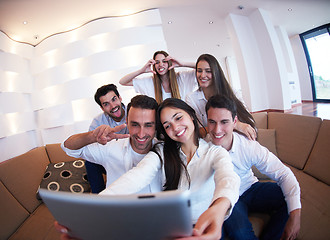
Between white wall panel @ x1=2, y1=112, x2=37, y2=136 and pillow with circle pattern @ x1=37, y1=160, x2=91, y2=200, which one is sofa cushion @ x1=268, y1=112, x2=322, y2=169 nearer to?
pillow with circle pattern @ x1=37, y1=160, x2=91, y2=200

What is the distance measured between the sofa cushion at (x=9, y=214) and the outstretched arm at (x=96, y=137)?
931 millimetres

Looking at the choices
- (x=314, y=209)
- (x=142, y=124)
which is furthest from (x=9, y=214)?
(x=314, y=209)

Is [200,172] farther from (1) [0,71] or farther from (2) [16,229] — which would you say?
(1) [0,71]

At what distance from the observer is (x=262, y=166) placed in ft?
3.61

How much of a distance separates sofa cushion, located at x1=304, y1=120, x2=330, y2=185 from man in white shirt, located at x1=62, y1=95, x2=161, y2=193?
1400 mm

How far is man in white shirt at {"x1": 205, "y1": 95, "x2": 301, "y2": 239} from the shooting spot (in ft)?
3.27

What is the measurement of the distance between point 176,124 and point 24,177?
5.78ft

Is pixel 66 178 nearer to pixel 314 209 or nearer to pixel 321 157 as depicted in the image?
pixel 314 209

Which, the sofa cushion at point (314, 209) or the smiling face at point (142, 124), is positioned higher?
the smiling face at point (142, 124)

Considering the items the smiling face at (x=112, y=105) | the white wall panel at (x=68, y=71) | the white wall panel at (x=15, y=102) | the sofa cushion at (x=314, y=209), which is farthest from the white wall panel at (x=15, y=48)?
the sofa cushion at (x=314, y=209)

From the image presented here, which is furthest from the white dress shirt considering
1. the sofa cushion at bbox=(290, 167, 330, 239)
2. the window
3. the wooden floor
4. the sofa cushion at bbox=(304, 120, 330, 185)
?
the window

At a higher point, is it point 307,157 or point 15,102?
point 15,102

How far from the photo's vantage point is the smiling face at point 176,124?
3.25ft

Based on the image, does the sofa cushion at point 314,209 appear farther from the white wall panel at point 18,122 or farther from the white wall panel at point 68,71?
the white wall panel at point 18,122
